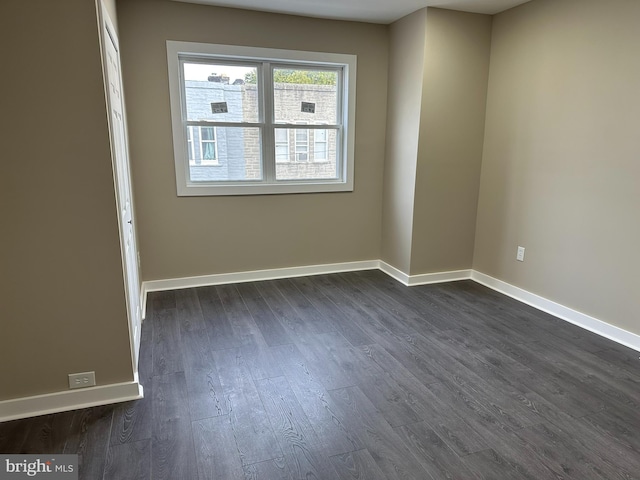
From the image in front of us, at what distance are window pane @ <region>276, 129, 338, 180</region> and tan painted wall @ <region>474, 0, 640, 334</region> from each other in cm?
153

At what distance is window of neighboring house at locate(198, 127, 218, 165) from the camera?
3.79m

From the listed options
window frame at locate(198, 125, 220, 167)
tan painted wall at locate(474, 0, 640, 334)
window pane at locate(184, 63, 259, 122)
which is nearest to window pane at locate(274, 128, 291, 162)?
window pane at locate(184, 63, 259, 122)

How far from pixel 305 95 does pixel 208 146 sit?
3.58 feet

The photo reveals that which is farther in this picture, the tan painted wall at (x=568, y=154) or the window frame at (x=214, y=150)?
the window frame at (x=214, y=150)

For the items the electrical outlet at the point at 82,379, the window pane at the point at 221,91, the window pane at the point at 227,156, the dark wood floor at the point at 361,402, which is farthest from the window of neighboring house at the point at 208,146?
the electrical outlet at the point at 82,379

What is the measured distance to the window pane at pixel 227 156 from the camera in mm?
3826

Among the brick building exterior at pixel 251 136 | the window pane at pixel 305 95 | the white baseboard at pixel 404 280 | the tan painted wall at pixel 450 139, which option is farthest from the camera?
the window pane at pixel 305 95

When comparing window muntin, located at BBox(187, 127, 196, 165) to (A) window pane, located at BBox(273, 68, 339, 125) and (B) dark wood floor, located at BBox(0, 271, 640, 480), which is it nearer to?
(A) window pane, located at BBox(273, 68, 339, 125)

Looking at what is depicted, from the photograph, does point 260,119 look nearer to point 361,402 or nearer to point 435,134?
point 435,134

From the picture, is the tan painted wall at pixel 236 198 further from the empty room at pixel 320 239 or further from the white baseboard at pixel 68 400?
the white baseboard at pixel 68 400

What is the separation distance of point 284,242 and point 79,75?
2.59 metres

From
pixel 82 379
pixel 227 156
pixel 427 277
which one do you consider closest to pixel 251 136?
pixel 227 156

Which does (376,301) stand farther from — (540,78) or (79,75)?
(79,75)

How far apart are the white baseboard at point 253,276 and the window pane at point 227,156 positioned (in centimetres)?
95
